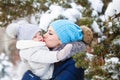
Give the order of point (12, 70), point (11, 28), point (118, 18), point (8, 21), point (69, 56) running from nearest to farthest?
point (118, 18)
point (69, 56)
point (11, 28)
point (8, 21)
point (12, 70)

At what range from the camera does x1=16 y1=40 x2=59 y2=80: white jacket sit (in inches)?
146

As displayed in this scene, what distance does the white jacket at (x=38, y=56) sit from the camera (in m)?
3.70

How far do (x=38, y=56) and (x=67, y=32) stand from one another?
0.34m

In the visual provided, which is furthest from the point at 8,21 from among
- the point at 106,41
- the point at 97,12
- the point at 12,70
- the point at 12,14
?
the point at 106,41

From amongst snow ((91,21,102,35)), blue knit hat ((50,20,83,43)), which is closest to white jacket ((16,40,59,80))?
blue knit hat ((50,20,83,43))

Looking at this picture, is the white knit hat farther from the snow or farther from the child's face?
the snow

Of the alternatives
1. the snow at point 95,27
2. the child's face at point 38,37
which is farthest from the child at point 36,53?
the snow at point 95,27

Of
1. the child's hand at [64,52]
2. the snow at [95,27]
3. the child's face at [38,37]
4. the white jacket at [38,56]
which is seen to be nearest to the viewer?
the child's hand at [64,52]

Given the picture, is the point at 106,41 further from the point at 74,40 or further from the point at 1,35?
the point at 1,35

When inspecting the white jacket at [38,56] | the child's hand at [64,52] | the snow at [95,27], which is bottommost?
the snow at [95,27]

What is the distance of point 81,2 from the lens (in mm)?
6457

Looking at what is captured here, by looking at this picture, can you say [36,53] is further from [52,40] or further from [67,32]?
[67,32]

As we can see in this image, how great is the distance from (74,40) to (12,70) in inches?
295

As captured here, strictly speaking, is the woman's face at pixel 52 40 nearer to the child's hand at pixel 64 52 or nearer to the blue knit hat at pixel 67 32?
the blue knit hat at pixel 67 32
